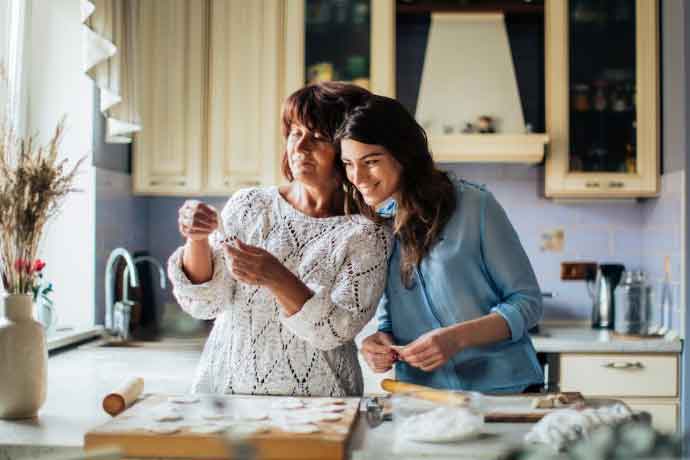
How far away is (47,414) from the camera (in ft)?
5.18

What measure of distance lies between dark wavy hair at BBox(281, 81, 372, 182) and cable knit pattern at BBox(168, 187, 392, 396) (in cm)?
18

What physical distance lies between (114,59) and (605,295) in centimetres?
218

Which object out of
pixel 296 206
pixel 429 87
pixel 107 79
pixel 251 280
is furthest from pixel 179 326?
pixel 251 280

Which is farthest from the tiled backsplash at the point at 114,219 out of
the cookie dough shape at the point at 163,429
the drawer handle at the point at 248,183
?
the cookie dough shape at the point at 163,429

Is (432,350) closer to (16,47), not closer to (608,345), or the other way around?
(608,345)

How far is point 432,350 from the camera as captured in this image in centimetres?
155

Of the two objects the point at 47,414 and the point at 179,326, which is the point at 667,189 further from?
the point at 47,414

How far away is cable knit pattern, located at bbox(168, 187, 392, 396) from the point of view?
62.7 inches

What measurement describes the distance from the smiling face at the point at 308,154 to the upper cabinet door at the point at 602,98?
1.84 m

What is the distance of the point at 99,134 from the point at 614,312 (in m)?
2.21

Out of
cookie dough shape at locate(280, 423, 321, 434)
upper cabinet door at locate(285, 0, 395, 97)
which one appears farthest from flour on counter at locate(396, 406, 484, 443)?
upper cabinet door at locate(285, 0, 395, 97)

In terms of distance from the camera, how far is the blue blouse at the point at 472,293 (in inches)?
66.2

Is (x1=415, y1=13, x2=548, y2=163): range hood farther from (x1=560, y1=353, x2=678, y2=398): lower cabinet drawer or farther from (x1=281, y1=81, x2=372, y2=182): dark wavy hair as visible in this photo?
(x1=281, y1=81, x2=372, y2=182): dark wavy hair

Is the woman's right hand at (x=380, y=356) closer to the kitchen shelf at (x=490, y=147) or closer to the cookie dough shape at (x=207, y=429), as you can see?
the cookie dough shape at (x=207, y=429)
